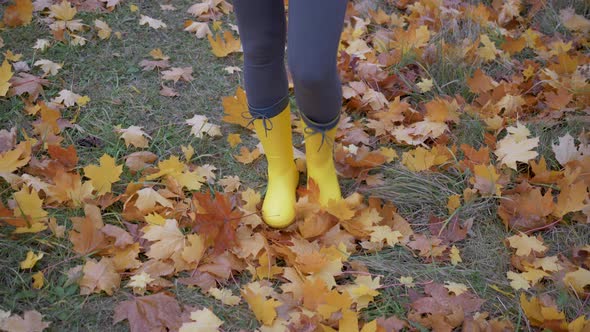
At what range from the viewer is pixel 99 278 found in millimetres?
1613

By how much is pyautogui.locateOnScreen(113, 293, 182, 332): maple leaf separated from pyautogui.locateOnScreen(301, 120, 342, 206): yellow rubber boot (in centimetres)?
65

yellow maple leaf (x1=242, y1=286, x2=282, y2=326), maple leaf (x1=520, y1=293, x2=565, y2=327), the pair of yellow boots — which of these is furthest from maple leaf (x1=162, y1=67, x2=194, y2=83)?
maple leaf (x1=520, y1=293, x2=565, y2=327)

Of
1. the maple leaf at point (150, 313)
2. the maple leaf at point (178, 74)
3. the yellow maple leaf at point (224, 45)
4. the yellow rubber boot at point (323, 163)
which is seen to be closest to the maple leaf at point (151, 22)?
the yellow maple leaf at point (224, 45)

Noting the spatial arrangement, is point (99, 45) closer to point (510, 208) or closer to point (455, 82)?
point (455, 82)

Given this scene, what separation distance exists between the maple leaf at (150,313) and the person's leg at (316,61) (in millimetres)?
701

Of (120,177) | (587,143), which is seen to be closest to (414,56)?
(587,143)

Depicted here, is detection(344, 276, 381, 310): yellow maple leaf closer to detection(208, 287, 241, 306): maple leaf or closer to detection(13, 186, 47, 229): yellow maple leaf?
detection(208, 287, 241, 306): maple leaf

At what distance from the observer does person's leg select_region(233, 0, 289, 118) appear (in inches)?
61.0

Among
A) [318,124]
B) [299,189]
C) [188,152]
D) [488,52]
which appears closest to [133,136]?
[188,152]

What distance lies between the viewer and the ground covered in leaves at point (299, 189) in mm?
1604

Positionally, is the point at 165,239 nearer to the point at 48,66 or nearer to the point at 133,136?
the point at 133,136

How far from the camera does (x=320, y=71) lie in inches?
59.4

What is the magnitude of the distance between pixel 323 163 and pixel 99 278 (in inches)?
32.1

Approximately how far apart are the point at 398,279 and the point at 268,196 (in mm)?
534
